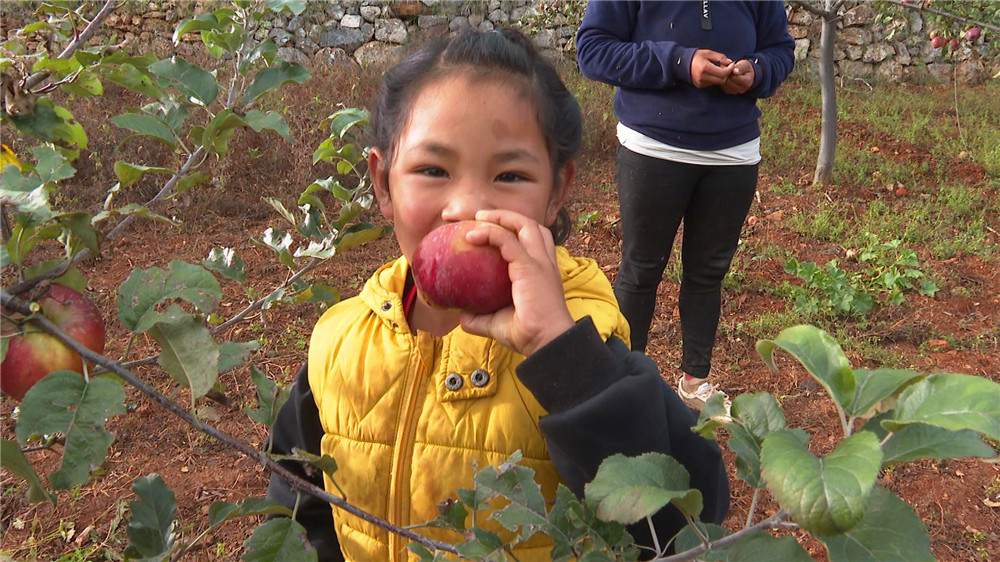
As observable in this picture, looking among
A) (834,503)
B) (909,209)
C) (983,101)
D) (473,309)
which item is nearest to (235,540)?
(473,309)

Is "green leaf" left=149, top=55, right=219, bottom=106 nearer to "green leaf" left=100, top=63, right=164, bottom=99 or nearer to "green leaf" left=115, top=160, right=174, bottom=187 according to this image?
"green leaf" left=100, top=63, right=164, bottom=99

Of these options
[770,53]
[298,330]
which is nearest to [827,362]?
[770,53]

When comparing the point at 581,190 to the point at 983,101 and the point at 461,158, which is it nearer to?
the point at 461,158

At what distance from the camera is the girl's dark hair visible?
1023mm

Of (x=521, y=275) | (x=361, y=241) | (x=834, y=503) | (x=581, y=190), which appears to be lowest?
(x=581, y=190)

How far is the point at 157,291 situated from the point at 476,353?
1.53 ft

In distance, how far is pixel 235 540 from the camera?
6.99 feet

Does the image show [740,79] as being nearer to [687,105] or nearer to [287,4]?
[687,105]

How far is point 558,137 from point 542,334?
40 cm

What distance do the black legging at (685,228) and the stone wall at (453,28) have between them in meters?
3.80

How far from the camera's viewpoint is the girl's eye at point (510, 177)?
3.05 ft

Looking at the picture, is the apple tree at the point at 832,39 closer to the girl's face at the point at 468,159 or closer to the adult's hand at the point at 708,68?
the adult's hand at the point at 708,68

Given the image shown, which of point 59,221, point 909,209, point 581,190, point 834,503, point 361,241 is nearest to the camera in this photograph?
point 834,503

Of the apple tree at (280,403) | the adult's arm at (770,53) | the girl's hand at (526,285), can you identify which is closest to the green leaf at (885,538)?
the apple tree at (280,403)
